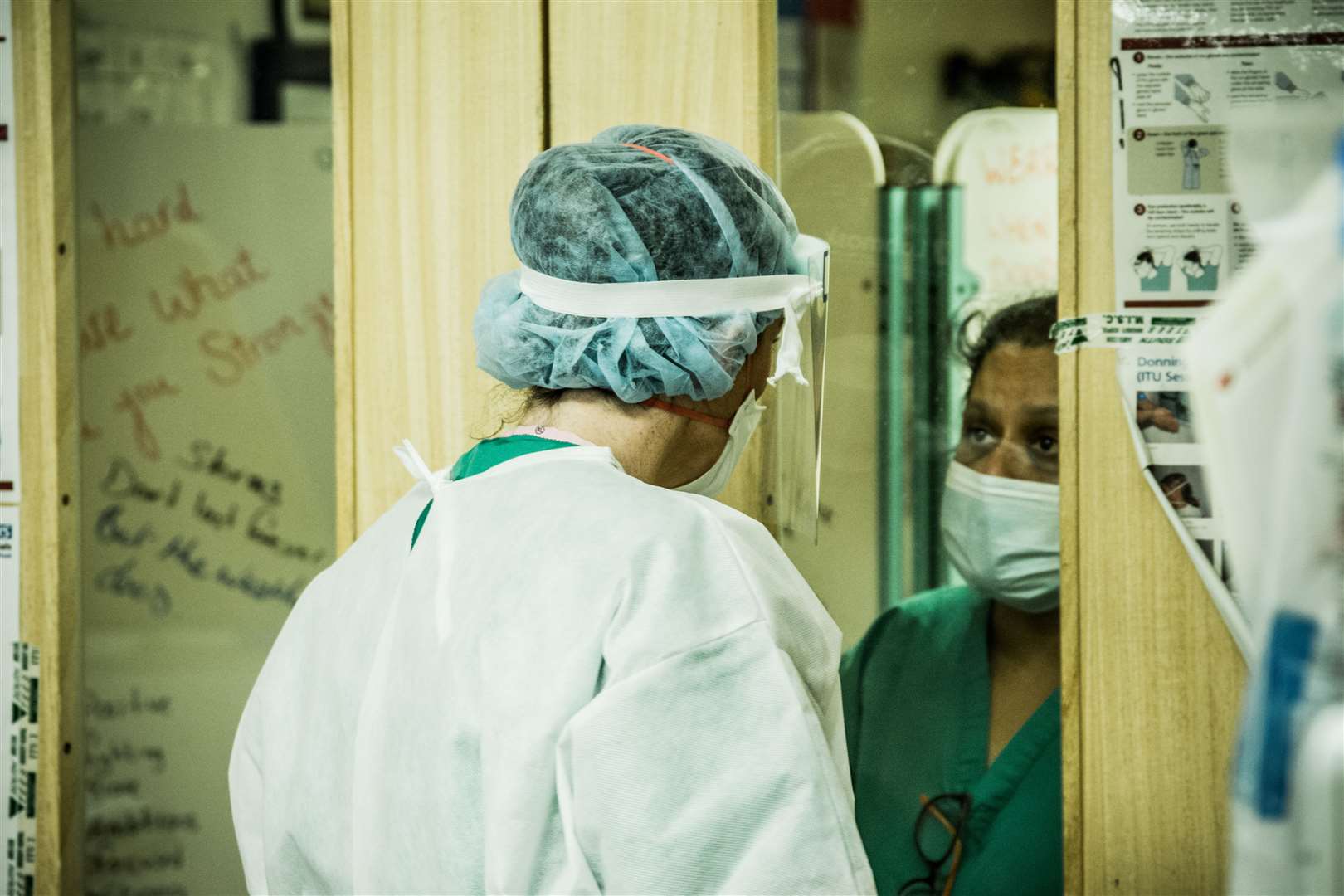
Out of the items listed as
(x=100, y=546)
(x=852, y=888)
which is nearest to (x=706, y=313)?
(x=852, y=888)

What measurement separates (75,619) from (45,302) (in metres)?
0.41

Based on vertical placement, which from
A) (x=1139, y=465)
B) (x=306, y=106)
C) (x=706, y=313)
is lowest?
(x=1139, y=465)

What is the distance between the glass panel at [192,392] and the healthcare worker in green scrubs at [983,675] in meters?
0.85

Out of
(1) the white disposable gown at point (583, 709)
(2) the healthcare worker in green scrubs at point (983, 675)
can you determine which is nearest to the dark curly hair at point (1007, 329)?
(2) the healthcare worker in green scrubs at point (983, 675)

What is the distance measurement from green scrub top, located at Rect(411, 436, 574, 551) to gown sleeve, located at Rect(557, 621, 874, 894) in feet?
0.83

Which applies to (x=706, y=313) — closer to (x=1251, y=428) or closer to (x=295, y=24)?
(x=1251, y=428)

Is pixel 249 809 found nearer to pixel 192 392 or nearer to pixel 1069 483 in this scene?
pixel 192 392

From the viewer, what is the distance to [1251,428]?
0.44 m

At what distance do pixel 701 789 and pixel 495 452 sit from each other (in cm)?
35

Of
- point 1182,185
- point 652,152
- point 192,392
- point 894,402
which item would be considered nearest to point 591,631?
point 652,152

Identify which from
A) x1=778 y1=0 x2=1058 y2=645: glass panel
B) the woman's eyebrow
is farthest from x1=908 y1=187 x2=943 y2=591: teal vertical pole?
the woman's eyebrow

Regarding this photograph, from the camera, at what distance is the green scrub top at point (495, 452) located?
1.05 meters

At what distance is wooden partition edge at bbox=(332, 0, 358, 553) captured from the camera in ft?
4.89

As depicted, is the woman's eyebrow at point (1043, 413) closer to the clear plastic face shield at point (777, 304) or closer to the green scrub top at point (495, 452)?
the clear plastic face shield at point (777, 304)
